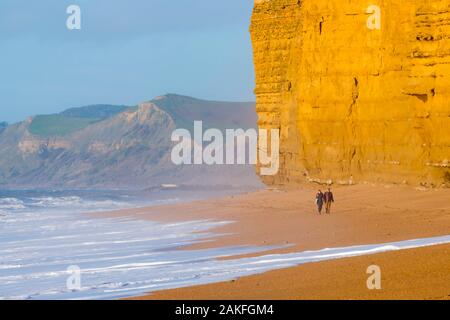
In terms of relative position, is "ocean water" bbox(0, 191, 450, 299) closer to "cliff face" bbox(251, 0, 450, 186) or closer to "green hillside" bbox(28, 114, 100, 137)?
"cliff face" bbox(251, 0, 450, 186)

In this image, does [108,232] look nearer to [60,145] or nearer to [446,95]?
[446,95]

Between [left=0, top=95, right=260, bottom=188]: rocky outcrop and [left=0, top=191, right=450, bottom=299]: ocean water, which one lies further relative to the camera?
[left=0, top=95, right=260, bottom=188]: rocky outcrop

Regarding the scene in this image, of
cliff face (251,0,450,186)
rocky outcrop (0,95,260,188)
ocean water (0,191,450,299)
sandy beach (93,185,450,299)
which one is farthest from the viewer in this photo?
rocky outcrop (0,95,260,188)

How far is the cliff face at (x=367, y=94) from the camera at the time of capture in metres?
23.4

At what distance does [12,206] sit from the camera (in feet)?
170

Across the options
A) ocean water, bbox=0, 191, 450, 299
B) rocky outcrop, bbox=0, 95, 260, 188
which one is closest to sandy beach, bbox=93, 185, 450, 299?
ocean water, bbox=0, 191, 450, 299

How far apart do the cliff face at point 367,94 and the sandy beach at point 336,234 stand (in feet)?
2.65

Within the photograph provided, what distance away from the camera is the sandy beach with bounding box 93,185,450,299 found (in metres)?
10.8

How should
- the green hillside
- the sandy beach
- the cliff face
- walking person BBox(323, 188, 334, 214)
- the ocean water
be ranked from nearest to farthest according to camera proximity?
the sandy beach, the ocean water, the cliff face, walking person BBox(323, 188, 334, 214), the green hillside

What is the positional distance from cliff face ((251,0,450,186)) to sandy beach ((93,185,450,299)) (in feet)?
2.65

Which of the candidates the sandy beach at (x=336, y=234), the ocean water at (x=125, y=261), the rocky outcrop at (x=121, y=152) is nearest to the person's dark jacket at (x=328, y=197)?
the sandy beach at (x=336, y=234)

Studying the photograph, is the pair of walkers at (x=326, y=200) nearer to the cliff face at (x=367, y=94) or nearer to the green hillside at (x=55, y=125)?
the cliff face at (x=367, y=94)

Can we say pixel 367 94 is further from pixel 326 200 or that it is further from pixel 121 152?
pixel 121 152
